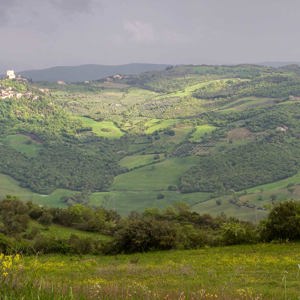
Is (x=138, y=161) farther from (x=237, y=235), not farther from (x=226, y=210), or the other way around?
(x=237, y=235)

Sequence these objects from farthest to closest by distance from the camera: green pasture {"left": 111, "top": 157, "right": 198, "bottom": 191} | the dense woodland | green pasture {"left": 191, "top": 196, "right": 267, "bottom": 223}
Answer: green pasture {"left": 111, "top": 157, "right": 198, "bottom": 191} → green pasture {"left": 191, "top": 196, "right": 267, "bottom": 223} → the dense woodland

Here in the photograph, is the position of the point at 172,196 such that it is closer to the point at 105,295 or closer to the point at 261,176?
the point at 261,176

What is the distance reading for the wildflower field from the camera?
6.85 m

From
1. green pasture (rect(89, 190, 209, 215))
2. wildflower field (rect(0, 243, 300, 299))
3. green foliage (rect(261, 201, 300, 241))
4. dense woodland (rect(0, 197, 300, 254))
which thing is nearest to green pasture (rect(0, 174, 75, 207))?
green pasture (rect(89, 190, 209, 215))

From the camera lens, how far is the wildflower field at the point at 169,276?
6.85 m

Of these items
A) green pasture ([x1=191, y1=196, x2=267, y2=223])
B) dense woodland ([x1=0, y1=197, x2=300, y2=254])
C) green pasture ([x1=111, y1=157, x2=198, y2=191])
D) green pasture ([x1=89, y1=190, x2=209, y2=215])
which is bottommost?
green pasture ([x1=89, y1=190, x2=209, y2=215])

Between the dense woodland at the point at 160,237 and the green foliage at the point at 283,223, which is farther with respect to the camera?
the dense woodland at the point at 160,237

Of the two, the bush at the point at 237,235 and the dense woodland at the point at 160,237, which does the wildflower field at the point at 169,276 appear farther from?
the bush at the point at 237,235

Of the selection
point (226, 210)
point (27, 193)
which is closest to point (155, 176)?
point (27, 193)

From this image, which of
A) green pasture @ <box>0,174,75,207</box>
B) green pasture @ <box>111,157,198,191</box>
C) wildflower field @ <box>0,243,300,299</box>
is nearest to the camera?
wildflower field @ <box>0,243,300,299</box>

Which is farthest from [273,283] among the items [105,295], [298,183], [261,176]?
[261,176]

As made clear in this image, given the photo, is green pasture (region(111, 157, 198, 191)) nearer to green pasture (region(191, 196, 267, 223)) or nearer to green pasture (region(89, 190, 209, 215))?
green pasture (region(89, 190, 209, 215))

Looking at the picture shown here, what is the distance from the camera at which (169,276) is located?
20359 millimetres

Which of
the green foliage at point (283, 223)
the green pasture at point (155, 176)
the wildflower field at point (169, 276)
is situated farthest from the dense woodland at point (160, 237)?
the green pasture at point (155, 176)
